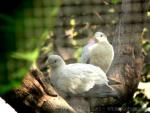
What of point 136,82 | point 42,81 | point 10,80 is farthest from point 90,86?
point 10,80

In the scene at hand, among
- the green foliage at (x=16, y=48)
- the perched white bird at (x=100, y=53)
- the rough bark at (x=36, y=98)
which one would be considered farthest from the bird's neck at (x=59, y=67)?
the green foliage at (x=16, y=48)

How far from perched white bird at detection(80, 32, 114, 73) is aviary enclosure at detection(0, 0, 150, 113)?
0.04 meters

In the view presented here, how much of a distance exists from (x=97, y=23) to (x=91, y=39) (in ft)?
0.29

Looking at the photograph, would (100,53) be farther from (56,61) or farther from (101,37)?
(56,61)

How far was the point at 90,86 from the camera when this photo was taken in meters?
0.89

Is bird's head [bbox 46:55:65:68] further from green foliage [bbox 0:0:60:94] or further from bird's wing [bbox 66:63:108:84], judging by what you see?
green foliage [bbox 0:0:60:94]

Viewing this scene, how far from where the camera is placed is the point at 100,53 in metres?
1.20

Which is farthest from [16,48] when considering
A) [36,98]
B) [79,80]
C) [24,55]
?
[79,80]

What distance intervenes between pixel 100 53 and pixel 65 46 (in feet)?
0.40

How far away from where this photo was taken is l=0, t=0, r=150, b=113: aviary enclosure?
88 mm

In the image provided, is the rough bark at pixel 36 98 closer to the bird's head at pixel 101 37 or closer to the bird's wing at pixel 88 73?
the bird's wing at pixel 88 73

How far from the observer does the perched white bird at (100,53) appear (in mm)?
1127

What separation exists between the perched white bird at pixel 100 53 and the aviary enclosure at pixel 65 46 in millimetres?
37

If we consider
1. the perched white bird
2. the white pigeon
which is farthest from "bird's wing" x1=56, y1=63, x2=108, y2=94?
the perched white bird
